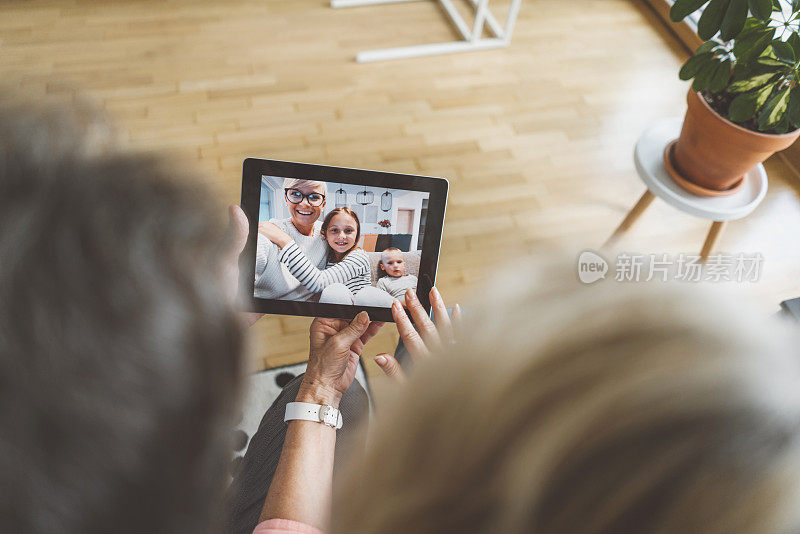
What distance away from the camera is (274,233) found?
1.13 m

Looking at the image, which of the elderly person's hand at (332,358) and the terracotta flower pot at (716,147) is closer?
the elderly person's hand at (332,358)

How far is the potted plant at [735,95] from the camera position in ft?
4.29

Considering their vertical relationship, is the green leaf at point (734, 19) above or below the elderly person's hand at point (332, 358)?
above

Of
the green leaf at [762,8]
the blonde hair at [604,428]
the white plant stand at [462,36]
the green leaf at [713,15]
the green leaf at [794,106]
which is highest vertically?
the blonde hair at [604,428]

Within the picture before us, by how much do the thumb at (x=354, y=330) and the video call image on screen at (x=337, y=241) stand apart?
0.12 feet

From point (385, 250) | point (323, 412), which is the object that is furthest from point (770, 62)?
point (323, 412)

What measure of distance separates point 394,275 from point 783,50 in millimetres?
949

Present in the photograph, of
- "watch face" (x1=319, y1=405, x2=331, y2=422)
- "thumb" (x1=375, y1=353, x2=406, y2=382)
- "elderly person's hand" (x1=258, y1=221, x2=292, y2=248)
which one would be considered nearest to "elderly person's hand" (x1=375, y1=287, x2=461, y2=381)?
"thumb" (x1=375, y1=353, x2=406, y2=382)

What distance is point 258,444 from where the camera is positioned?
1.08m

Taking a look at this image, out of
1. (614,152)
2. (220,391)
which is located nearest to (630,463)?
(220,391)

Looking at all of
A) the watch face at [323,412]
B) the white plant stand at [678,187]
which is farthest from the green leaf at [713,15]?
the watch face at [323,412]

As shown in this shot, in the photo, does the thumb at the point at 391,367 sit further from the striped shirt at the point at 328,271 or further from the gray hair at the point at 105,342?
the gray hair at the point at 105,342

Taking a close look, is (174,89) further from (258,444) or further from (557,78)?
(258,444)

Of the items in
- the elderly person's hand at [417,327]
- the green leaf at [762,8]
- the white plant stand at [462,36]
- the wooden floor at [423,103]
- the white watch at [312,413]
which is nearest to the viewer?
the white watch at [312,413]
